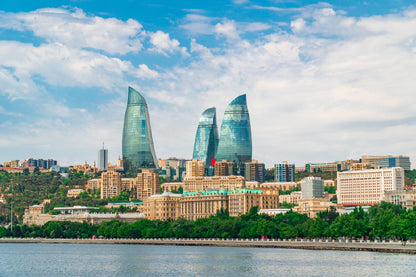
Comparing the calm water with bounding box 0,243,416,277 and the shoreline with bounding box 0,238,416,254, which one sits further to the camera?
the shoreline with bounding box 0,238,416,254

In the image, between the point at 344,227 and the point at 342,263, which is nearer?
the point at 342,263

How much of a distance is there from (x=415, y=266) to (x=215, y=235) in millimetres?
99371

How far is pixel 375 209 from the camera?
198 metres

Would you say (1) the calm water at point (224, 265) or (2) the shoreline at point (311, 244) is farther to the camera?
(2) the shoreline at point (311, 244)

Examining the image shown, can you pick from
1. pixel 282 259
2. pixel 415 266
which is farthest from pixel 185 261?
pixel 415 266

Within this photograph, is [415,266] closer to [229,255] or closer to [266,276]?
[266,276]

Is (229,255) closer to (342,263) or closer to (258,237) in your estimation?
(342,263)

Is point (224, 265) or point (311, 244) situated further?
point (311, 244)

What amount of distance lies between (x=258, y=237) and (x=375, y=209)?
35054 millimetres

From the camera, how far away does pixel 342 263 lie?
347 ft

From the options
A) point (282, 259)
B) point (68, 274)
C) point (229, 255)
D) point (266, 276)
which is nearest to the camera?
point (266, 276)

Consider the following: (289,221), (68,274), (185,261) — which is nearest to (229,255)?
(185,261)

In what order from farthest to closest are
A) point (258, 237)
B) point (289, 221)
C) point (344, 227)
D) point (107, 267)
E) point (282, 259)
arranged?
point (289, 221) → point (258, 237) → point (344, 227) → point (282, 259) → point (107, 267)

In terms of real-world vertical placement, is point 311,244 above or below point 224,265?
below
